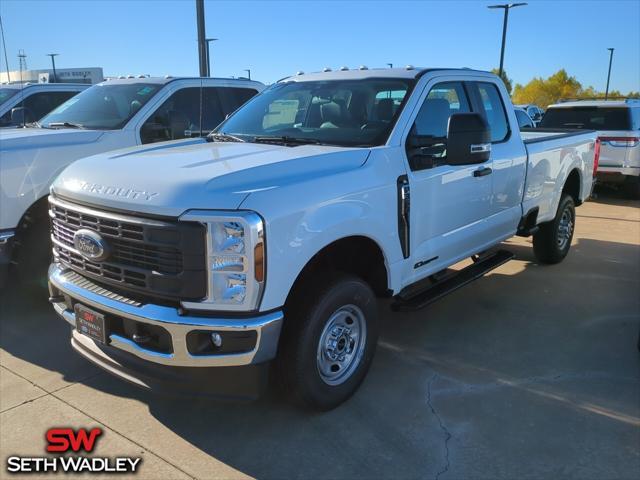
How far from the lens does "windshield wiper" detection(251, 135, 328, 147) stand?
3873mm

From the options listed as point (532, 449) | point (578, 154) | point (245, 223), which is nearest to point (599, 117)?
point (578, 154)

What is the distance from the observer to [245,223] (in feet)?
8.73

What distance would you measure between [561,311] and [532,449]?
2.43 m

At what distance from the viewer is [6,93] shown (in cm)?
878

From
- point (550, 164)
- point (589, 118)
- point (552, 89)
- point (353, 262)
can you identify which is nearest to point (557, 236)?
point (550, 164)

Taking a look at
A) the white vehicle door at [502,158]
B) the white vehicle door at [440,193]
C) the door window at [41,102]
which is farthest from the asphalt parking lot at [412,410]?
the door window at [41,102]

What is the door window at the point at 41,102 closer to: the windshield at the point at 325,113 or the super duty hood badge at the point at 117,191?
the windshield at the point at 325,113

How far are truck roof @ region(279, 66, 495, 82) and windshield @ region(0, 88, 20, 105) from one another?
18.8 ft

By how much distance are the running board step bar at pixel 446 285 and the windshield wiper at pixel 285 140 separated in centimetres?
128

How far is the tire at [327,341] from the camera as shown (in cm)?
313

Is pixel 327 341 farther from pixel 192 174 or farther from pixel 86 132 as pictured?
pixel 86 132

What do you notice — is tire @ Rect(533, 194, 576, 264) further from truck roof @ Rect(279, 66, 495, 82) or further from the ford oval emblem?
the ford oval emblem

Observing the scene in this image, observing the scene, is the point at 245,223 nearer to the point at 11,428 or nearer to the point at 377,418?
the point at 377,418

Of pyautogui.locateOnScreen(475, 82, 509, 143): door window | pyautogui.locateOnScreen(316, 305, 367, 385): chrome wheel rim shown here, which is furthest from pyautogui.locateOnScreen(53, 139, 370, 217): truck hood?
pyautogui.locateOnScreen(475, 82, 509, 143): door window
